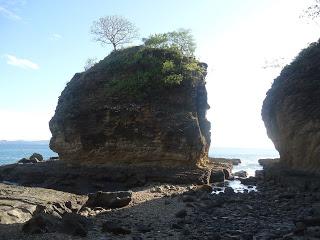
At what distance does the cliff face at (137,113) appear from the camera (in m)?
35.6

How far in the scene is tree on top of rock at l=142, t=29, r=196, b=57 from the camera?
43.3 metres

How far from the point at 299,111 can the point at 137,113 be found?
14505mm

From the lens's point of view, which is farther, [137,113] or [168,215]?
[137,113]

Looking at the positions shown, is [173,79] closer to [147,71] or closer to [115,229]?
[147,71]

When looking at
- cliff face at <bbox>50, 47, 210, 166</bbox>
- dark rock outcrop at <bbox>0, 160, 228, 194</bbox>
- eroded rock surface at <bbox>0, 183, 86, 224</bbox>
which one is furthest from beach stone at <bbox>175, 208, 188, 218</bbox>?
cliff face at <bbox>50, 47, 210, 166</bbox>

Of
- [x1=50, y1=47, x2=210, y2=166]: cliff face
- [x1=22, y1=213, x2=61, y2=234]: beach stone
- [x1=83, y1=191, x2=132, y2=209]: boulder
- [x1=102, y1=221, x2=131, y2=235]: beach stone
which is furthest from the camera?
[x1=50, y1=47, x2=210, y2=166]: cliff face

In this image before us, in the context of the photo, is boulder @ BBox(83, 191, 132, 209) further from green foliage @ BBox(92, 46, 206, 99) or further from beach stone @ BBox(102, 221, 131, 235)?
green foliage @ BBox(92, 46, 206, 99)

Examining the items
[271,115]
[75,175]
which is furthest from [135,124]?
[271,115]

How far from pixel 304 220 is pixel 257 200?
8231mm

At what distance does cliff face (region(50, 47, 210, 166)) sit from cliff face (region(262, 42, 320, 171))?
25.2 ft

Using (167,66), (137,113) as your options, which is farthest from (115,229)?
(167,66)

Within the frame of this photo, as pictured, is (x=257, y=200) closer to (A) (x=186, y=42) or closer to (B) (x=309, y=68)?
(B) (x=309, y=68)

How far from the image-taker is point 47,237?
14297mm

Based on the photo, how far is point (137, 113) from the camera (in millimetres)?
36969
